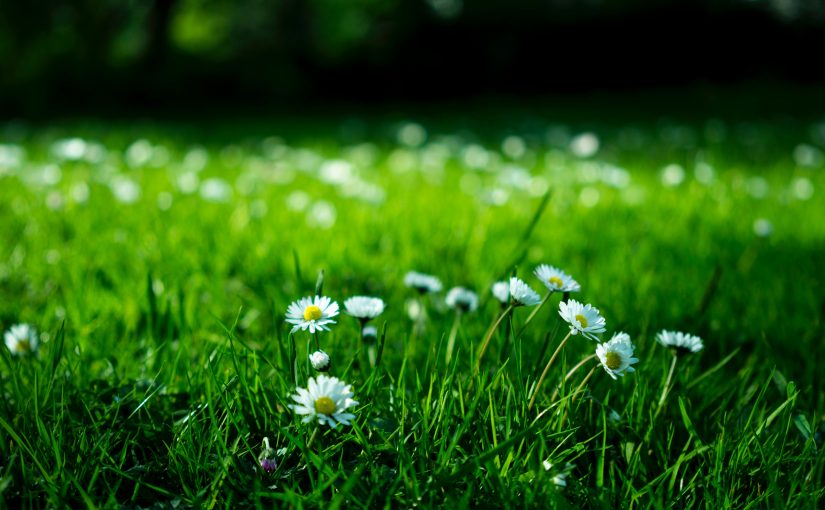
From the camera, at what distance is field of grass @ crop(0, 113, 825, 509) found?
0.98 metres

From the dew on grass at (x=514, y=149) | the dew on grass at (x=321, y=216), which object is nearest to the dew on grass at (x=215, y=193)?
the dew on grass at (x=321, y=216)

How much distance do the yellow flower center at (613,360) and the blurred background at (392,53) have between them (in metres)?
8.59

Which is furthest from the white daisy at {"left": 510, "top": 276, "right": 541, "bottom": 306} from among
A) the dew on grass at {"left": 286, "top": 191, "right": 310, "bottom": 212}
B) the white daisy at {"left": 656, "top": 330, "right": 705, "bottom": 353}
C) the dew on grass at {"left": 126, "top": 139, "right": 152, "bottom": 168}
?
the dew on grass at {"left": 126, "top": 139, "right": 152, "bottom": 168}

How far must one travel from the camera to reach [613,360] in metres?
0.98

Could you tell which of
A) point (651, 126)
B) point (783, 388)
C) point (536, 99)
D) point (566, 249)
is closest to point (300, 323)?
point (783, 388)

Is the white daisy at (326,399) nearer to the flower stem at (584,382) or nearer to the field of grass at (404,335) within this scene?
the field of grass at (404,335)

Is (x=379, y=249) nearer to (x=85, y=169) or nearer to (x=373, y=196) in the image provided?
(x=373, y=196)

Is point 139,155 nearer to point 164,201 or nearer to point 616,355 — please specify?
point 164,201

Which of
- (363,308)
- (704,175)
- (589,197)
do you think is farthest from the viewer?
(704,175)

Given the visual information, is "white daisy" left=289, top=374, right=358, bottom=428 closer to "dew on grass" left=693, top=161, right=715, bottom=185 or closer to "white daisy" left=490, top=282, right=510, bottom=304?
"white daisy" left=490, top=282, right=510, bottom=304

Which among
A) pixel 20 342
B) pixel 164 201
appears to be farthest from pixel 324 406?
pixel 164 201

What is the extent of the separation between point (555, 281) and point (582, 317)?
9cm

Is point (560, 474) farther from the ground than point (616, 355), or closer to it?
closer to it

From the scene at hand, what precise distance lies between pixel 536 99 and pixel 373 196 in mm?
9261
